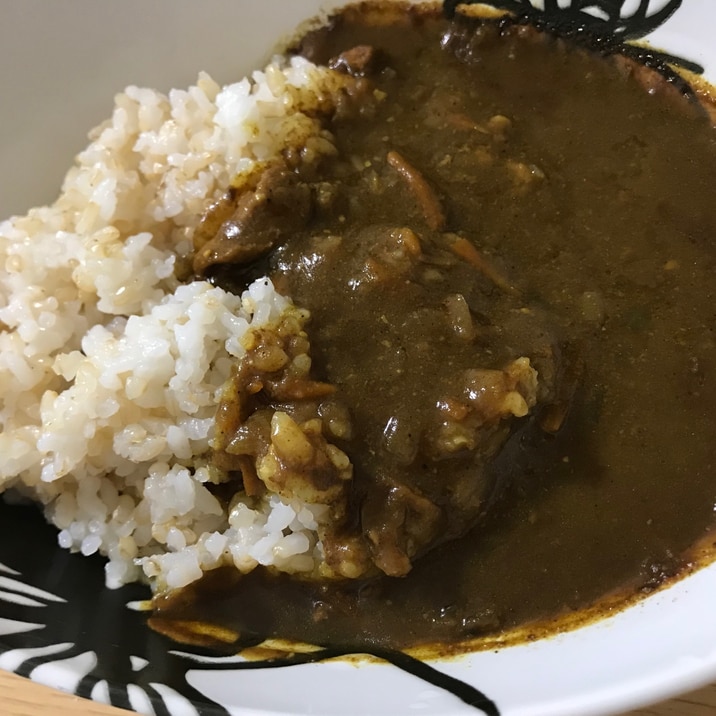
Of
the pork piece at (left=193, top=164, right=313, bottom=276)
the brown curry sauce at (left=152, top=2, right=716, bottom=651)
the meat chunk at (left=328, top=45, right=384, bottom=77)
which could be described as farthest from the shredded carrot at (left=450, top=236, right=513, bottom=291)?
the meat chunk at (left=328, top=45, right=384, bottom=77)

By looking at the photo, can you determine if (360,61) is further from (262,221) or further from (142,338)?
(142,338)

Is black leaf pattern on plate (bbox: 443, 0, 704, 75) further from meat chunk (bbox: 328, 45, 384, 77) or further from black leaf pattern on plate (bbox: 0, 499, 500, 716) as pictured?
black leaf pattern on plate (bbox: 0, 499, 500, 716)

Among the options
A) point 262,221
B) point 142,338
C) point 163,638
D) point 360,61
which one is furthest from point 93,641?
point 360,61

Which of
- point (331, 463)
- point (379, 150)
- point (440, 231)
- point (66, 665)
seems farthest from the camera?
point (379, 150)

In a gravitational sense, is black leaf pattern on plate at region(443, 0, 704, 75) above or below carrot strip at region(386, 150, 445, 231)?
above

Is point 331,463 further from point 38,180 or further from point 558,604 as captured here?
point 38,180

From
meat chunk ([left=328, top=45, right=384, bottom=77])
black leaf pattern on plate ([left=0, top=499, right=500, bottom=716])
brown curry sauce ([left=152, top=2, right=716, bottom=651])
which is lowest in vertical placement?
black leaf pattern on plate ([left=0, top=499, right=500, bottom=716])

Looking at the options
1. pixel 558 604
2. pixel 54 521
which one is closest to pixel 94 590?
pixel 54 521
